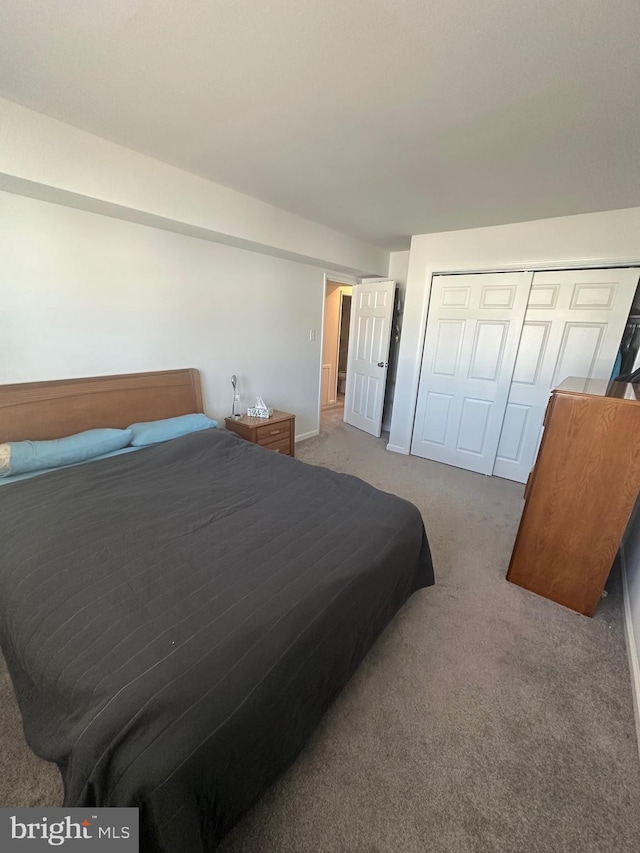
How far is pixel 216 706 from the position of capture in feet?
2.79

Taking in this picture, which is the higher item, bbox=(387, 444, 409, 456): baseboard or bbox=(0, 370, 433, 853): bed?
bbox=(0, 370, 433, 853): bed

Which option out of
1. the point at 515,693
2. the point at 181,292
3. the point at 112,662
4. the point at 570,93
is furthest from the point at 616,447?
the point at 181,292

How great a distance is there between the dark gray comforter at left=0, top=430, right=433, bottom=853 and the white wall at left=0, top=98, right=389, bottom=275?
1.60 m

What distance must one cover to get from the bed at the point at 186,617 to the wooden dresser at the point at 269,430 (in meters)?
0.96

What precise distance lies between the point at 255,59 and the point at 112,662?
2.09 m

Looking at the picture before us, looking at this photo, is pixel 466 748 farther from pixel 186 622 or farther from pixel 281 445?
pixel 281 445

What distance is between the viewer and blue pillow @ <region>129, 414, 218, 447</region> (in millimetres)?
2338

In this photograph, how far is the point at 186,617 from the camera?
105cm

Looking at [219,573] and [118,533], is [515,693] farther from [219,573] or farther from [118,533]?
[118,533]

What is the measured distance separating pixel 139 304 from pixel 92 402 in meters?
0.80

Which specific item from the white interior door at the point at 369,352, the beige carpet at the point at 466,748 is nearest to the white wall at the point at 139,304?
the white interior door at the point at 369,352

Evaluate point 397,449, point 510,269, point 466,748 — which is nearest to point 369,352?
point 397,449

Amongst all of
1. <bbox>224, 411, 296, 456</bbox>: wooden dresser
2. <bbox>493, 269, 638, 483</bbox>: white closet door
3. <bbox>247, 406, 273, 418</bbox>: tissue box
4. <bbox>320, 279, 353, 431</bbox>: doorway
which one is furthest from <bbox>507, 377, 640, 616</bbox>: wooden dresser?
<bbox>320, 279, 353, 431</bbox>: doorway

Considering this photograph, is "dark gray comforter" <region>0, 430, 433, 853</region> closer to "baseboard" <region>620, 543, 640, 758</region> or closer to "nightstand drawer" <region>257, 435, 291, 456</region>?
"baseboard" <region>620, 543, 640, 758</region>
